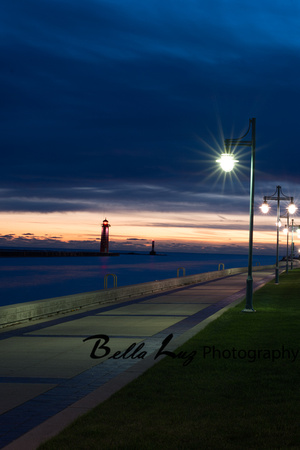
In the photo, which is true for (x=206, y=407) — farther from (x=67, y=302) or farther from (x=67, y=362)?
(x=67, y=302)

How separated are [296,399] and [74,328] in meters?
9.26

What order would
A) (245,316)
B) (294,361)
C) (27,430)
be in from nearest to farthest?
(27,430) → (294,361) → (245,316)

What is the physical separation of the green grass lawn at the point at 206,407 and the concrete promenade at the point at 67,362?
0.32m

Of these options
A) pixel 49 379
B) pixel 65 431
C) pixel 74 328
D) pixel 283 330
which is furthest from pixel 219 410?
pixel 74 328

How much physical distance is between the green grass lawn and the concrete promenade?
0.32 m

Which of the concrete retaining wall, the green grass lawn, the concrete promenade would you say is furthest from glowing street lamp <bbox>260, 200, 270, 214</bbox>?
the green grass lawn

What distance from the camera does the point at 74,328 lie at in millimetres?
15852

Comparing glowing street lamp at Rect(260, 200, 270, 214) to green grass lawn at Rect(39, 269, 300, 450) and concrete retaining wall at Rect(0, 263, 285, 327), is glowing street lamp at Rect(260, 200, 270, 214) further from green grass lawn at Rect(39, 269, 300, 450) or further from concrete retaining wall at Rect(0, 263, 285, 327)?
green grass lawn at Rect(39, 269, 300, 450)

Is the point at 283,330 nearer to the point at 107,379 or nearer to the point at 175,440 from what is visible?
the point at 107,379

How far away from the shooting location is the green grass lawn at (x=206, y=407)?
19.3ft

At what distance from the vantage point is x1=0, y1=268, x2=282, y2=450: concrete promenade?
6766mm

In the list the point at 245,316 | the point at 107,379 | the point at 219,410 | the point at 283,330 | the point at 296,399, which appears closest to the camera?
the point at 219,410

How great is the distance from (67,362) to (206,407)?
4.12 metres

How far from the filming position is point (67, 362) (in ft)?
34.9
